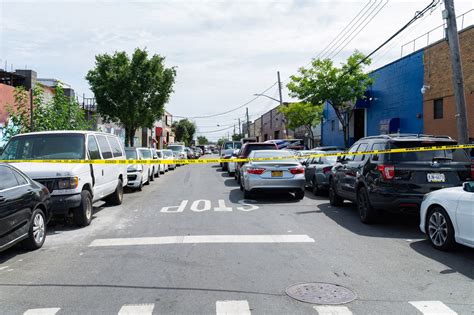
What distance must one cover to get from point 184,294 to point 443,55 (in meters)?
18.6

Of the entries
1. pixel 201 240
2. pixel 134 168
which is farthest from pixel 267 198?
pixel 201 240

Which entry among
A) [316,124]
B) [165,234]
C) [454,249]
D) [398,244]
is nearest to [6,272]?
[165,234]

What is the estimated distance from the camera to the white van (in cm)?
839

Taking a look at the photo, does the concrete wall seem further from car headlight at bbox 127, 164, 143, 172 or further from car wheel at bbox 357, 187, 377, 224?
car headlight at bbox 127, 164, 143, 172

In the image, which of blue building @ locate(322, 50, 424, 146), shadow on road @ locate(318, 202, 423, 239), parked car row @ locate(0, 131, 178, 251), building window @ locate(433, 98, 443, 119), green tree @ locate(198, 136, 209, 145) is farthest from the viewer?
green tree @ locate(198, 136, 209, 145)

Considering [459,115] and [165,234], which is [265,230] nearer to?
[165,234]

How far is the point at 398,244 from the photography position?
24.3 ft

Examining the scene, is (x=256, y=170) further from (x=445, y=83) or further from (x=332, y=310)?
(x=445, y=83)

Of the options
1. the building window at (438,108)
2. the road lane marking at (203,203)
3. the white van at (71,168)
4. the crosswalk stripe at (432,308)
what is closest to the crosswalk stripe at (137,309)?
the crosswalk stripe at (432,308)

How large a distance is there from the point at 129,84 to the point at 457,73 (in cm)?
1915

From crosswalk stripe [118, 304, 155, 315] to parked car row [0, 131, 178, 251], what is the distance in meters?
2.48

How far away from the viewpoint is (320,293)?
16.3 feet

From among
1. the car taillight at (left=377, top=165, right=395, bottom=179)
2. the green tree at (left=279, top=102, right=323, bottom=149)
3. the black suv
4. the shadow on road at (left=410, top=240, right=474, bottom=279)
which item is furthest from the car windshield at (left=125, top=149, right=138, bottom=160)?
the green tree at (left=279, top=102, right=323, bottom=149)

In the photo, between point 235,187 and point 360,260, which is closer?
point 360,260
